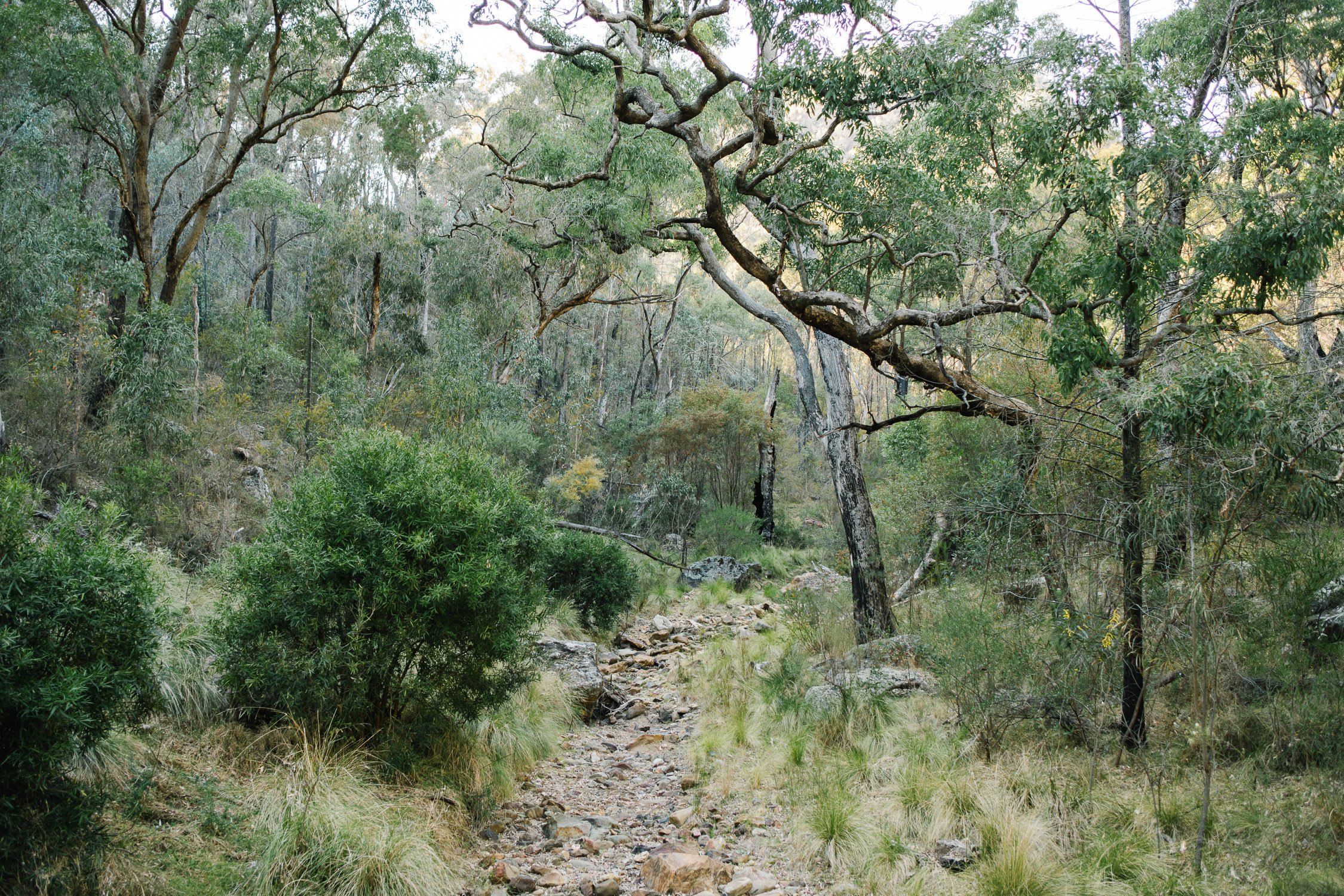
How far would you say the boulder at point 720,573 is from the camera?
50.8 feet

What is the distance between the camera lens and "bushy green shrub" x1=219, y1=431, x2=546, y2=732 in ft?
15.1

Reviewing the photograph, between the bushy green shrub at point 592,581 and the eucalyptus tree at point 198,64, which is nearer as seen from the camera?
the bushy green shrub at point 592,581

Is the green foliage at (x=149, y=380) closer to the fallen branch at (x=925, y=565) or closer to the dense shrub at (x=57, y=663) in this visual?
the dense shrub at (x=57, y=663)

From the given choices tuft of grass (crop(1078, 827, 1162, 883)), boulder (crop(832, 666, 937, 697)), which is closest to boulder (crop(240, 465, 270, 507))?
boulder (crop(832, 666, 937, 697))

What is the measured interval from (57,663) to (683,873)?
294 centimetres

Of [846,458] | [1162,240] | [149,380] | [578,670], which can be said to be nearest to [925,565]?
[846,458]

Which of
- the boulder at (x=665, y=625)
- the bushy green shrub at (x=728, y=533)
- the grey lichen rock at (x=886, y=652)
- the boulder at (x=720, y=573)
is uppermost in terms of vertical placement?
the bushy green shrub at (x=728, y=533)

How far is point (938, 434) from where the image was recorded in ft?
44.5

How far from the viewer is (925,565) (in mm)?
10039

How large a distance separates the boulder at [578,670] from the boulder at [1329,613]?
5.67m

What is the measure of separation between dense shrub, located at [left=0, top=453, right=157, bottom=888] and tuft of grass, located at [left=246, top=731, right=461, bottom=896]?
0.86 meters

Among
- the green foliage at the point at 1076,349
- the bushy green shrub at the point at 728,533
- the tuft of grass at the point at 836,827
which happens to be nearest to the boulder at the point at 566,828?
the tuft of grass at the point at 836,827

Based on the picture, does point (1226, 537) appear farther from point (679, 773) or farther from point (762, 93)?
point (762, 93)

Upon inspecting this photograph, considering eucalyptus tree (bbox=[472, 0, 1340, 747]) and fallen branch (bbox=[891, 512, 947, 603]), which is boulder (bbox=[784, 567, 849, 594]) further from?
eucalyptus tree (bbox=[472, 0, 1340, 747])
